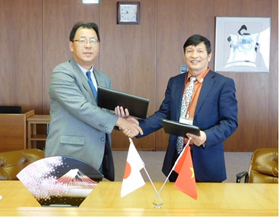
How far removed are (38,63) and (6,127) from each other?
1.95 metres

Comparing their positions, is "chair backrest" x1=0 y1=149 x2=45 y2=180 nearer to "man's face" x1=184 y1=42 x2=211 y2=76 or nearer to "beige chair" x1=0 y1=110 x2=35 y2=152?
"man's face" x1=184 y1=42 x2=211 y2=76

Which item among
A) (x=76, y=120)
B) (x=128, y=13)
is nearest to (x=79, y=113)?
(x=76, y=120)

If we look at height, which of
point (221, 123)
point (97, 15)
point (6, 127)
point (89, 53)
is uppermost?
point (97, 15)

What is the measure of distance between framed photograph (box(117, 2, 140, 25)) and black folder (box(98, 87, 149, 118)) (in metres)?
5.19

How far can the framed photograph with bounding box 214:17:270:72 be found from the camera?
26.5ft

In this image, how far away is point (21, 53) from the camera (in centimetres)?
812

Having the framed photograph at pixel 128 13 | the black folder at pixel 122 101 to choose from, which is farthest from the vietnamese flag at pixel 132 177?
the framed photograph at pixel 128 13

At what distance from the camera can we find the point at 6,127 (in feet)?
21.5

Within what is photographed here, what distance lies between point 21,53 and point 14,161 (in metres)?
5.40

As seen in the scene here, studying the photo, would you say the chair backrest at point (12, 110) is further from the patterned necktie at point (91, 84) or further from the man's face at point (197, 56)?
the man's face at point (197, 56)

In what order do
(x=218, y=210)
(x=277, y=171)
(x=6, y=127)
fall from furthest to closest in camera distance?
(x=6, y=127) < (x=277, y=171) < (x=218, y=210)

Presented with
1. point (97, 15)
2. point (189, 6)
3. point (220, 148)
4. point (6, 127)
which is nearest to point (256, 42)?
point (189, 6)

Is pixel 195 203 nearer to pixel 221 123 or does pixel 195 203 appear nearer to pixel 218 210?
pixel 218 210

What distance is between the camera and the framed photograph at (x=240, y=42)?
808 cm
